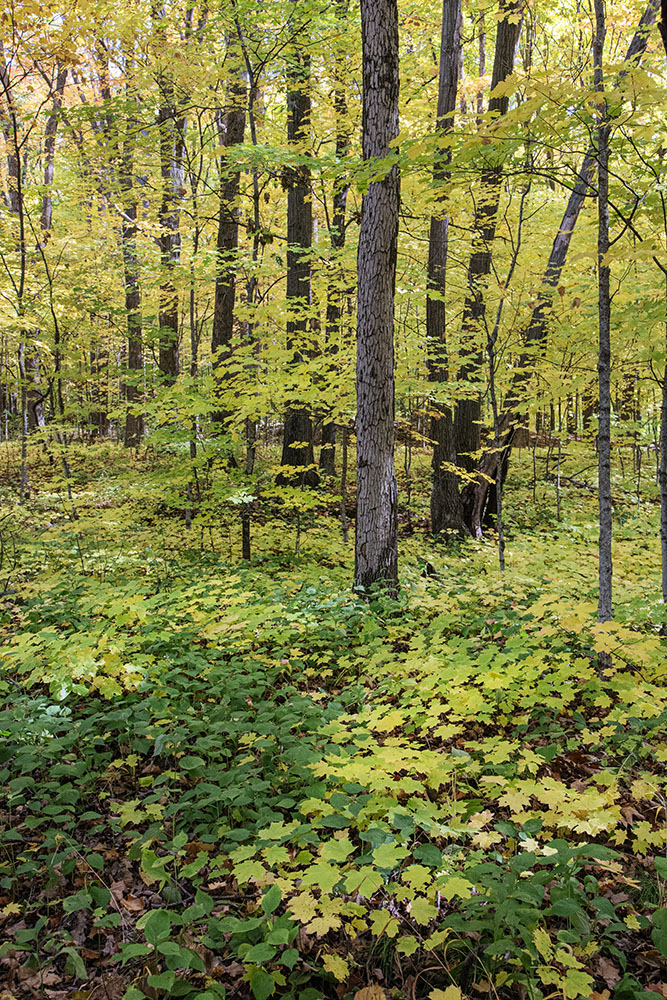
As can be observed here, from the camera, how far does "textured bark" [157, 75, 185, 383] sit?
7.29 metres

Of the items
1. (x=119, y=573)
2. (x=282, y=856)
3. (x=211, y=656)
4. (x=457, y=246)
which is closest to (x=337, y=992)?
(x=282, y=856)

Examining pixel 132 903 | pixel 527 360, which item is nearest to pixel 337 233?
pixel 527 360

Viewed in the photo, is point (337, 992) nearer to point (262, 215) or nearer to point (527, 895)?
point (527, 895)

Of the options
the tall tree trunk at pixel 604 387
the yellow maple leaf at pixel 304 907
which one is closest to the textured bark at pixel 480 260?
the tall tree trunk at pixel 604 387

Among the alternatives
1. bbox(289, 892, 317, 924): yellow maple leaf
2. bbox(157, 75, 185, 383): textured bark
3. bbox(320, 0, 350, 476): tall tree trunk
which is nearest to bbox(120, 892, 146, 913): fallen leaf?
bbox(289, 892, 317, 924): yellow maple leaf

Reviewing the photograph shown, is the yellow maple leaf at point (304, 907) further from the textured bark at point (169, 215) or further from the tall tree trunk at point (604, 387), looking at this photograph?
the textured bark at point (169, 215)

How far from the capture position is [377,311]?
4633 mm

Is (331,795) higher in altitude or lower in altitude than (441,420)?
lower

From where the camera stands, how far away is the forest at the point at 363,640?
6.05ft

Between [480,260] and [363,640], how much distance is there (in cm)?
617

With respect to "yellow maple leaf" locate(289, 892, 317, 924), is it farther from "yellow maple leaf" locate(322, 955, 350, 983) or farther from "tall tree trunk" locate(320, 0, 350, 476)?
"tall tree trunk" locate(320, 0, 350, 476)

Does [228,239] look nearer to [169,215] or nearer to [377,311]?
[169,215]

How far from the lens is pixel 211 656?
3820 mm

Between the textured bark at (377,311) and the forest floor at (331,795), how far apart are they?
0.55 meters
